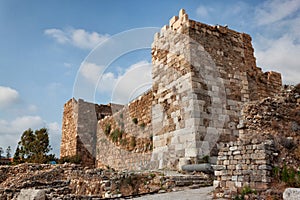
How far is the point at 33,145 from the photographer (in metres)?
23.7

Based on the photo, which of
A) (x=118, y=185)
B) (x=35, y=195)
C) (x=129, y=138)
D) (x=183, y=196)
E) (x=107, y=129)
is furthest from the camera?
(x=107, y=129)

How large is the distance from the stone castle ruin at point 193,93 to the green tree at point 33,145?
1259 cm

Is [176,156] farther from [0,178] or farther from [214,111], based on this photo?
[0,178]

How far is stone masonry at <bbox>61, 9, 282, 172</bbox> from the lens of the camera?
924 centimetres

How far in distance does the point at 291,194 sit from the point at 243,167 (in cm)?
119

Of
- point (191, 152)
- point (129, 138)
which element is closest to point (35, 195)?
point (191, 152)

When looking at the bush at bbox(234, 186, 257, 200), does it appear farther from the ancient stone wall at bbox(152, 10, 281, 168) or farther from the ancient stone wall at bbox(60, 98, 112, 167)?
the ancient stone wall at bbox(60, 98, 112, 167)

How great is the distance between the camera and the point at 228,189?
18.9ft

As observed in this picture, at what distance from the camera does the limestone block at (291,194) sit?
4425mm

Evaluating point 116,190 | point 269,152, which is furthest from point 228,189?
point 116,190

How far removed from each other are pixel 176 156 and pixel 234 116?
2399 mm

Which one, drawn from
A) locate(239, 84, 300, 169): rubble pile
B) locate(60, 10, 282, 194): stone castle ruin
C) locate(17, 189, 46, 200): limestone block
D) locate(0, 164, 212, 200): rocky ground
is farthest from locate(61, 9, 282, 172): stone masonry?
locate(17, 189, 46, 200): limestone block

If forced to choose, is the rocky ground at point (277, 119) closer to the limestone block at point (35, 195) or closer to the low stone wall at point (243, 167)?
the low stone wall at point (243, 167)

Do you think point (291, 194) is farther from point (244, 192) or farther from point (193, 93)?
point (193, 93)
